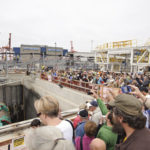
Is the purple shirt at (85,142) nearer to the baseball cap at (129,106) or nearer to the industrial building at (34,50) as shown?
the baseball cap at (129,106)

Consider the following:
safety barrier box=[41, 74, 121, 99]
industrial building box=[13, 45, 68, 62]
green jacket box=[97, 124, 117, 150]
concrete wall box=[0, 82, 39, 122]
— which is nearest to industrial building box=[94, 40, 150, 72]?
safety barrier box=[41, 74, 121, 99]

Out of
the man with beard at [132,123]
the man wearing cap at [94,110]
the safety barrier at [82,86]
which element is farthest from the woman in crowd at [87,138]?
the safety barrier at [82,86]

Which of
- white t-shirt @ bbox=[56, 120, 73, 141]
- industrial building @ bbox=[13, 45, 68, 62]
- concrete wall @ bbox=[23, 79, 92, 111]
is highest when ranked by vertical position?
industrial building @ bbox=[13, 45, 68, 62]

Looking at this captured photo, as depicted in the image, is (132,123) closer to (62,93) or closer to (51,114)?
(51,114)

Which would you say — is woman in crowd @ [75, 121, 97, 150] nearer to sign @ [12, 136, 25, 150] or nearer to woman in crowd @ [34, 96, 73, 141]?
woman in crowd @ [34, 96, 73, 141]

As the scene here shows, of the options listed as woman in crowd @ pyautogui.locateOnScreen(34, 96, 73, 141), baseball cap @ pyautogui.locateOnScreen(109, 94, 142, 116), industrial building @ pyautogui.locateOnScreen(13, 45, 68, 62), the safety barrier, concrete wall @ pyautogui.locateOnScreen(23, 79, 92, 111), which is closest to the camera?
baseball cap @ pyautogui.locateOnScreen(109, 94, 142, 116)

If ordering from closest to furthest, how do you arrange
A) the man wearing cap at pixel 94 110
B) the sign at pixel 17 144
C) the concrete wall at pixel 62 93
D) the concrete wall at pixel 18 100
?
the sign at pixel 17 144 < the man wearing cap at pixel 94 110 < the concrete wall at pixel 62 93 < the concrete wall at pixel 18 100

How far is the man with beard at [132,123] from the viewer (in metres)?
1.18

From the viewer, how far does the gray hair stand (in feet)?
3.70

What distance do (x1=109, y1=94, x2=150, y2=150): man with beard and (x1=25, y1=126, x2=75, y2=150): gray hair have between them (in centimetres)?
61

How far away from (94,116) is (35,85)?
12865 millimetres

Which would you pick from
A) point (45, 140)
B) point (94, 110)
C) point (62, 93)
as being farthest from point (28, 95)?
point (45, 140)

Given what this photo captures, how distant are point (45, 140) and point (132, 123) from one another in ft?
3.00

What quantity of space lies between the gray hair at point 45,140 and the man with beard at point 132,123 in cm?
61
